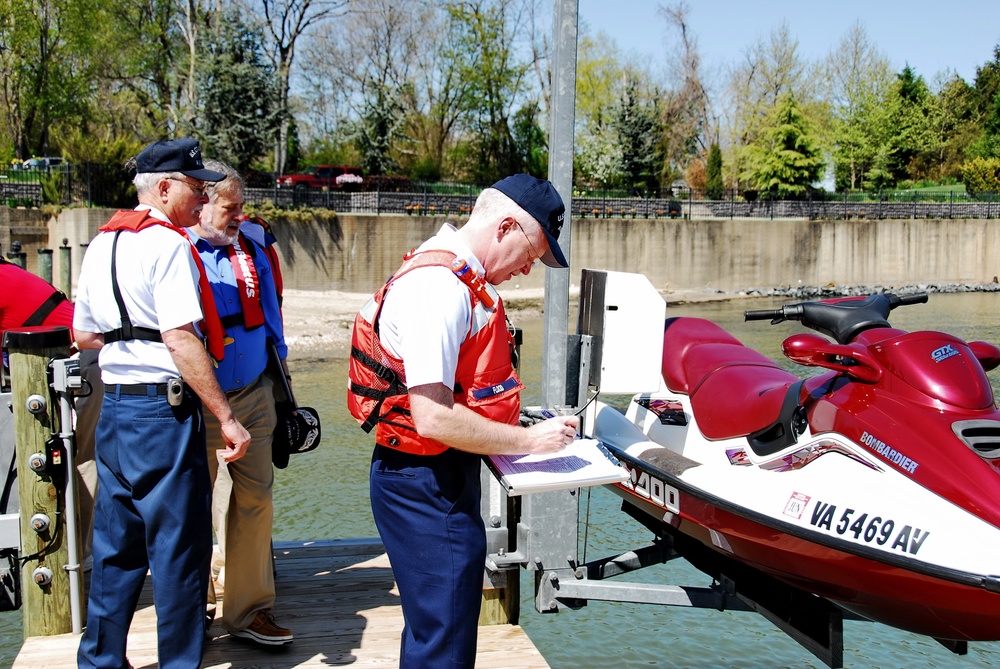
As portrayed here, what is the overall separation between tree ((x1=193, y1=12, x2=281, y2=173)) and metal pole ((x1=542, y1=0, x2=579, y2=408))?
26318mm

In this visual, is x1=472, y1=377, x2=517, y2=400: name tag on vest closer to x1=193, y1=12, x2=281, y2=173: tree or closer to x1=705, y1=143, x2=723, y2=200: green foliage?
x1=193, y1=12, x2=281, y2=173: tree

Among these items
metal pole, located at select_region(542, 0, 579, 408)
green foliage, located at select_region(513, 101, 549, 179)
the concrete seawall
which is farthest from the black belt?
green foliage, located at select_region(513, 101, 549, 179)

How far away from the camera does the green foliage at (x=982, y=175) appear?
4441 centimetres

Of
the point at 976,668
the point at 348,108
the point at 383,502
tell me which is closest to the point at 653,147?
the point at 348,108

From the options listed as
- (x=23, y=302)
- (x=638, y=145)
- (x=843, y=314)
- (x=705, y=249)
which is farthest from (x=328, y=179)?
(x=843, y=314)

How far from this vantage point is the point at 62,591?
4098 mm

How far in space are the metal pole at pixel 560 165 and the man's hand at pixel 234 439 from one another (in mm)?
1570

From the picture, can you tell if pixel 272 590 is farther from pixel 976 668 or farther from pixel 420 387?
pixel 976 668

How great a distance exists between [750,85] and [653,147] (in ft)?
57.6

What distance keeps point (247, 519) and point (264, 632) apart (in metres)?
0.49

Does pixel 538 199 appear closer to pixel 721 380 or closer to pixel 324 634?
pixel 324 634

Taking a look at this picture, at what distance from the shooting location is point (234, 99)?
29422mm

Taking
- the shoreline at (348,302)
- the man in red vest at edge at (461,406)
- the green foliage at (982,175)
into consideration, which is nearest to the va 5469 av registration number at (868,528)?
the man in red vest at edge at (461,406)

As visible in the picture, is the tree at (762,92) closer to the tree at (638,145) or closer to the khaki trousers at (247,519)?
the tree at (638,145)
